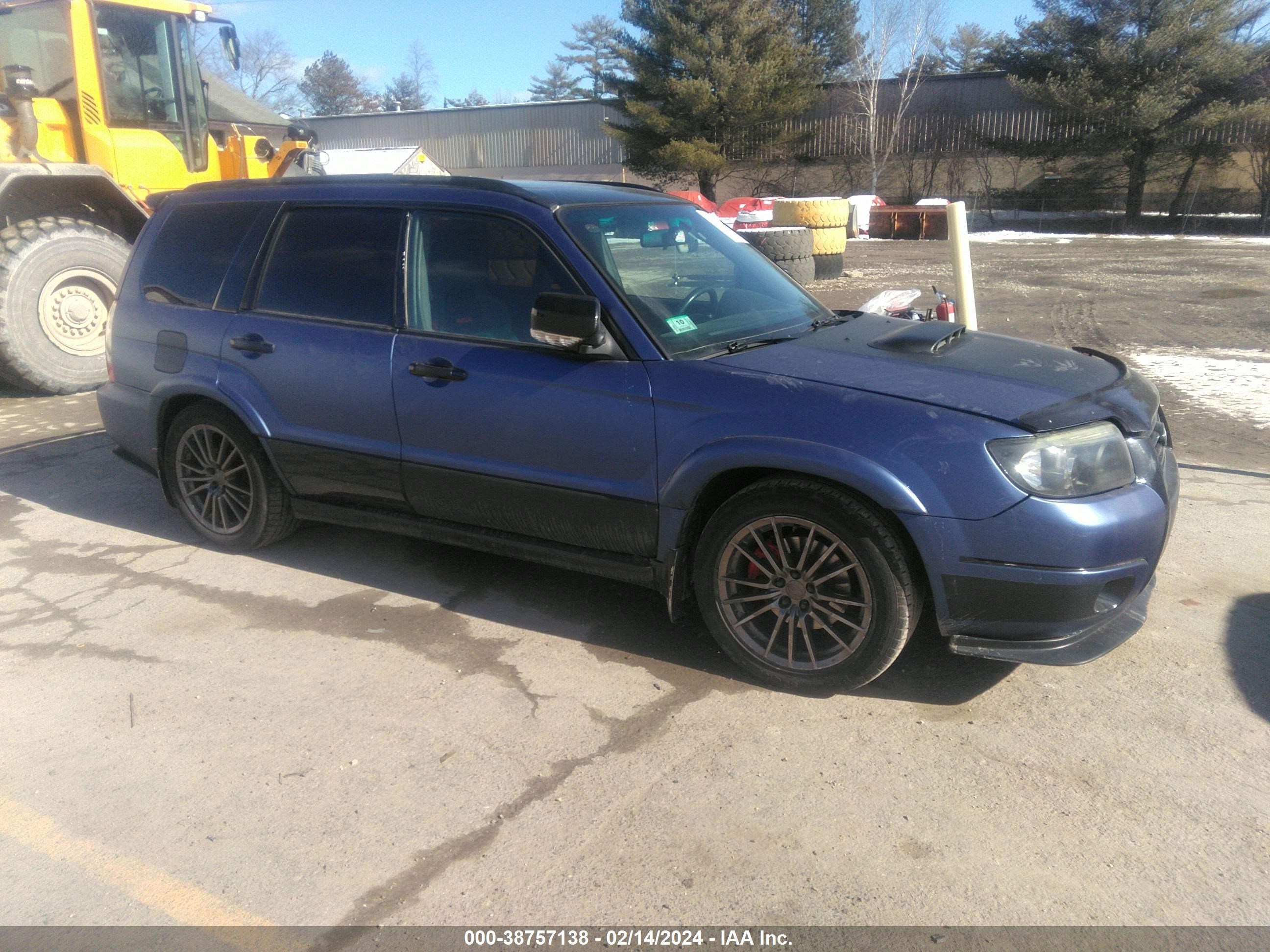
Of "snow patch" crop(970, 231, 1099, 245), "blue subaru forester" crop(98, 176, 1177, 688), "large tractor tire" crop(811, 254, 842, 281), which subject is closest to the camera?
"blue subaru forester" crop(98, 176, 1177, 688)

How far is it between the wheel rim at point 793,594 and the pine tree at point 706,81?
34264 mm

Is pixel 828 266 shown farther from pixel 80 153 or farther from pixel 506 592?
pixel 506 592

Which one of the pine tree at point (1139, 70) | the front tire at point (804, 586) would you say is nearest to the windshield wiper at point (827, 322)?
the front tire at point (804, 586)

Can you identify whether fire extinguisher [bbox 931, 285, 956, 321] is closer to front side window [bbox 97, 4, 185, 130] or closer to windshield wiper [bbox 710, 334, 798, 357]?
windshield wiper [bbox 710, 334, 798, 357]

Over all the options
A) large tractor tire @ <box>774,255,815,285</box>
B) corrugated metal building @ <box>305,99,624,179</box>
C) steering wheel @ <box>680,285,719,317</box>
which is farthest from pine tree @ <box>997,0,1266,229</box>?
steering wheel @ <box>680,285,719,317</box>

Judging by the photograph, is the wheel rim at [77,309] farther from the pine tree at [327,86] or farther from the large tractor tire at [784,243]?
the pine tree at [327,86]

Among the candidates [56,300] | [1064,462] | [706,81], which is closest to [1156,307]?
[1064,462]

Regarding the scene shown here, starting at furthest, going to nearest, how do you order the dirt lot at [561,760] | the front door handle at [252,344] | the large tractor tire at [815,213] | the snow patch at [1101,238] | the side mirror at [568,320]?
the snow patch at [1101,238]
the large tractor tire at [815,213]
the front door handle at [252,344]
the side mirror at [568,320]
the dirt lot at [561,760]

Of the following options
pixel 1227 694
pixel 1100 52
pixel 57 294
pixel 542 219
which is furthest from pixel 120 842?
pixel 1100 52

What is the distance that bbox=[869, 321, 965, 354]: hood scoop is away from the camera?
3873 millimetres

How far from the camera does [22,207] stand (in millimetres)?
8961

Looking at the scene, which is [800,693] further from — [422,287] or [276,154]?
[276,154]

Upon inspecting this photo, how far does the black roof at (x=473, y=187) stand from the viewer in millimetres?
4219

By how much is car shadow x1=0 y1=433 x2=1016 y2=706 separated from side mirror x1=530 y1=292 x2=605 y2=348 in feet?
4.07
